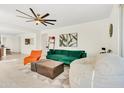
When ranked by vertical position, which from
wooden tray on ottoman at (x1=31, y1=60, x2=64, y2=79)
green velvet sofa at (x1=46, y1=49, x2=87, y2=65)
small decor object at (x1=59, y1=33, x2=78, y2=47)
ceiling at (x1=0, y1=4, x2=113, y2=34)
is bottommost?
wooden tray on ottoman at (x1=31, y1=60, x2=64, y2=79)

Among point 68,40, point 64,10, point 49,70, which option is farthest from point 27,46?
point 49,70

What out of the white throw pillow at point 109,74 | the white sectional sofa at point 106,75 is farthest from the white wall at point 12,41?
the white throw pillow at point 109,74

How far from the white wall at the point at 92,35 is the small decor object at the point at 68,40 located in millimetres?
213

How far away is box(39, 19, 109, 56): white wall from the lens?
15.3ft

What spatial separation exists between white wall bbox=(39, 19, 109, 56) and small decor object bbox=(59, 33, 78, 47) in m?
0.21

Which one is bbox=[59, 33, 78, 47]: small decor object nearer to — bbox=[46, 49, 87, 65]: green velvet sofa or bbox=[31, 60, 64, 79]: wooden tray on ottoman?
bbox=[46, 49, 87, 65]: green velvet sofa

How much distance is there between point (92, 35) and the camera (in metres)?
5.13

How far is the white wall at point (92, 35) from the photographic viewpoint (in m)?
4.66

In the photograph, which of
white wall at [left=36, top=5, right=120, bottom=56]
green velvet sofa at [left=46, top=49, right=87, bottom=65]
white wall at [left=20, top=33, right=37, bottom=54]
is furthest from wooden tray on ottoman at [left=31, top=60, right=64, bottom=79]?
white wall at [left=20, top=33, right=37, bottom=54]

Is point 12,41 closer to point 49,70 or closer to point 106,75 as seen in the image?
point 49,70

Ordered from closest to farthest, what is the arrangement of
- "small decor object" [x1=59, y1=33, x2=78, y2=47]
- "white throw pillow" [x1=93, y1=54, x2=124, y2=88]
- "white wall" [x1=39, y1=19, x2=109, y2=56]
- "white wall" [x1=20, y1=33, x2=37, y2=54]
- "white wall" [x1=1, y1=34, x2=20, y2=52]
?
"white throw pillow" [x1=93, y1=54, x2=124, y2=88] < "white wall" [x1=39, y1=19, x2=109, y2=56] < "small decor object" [x1=59, y1=33, x2=78, y2=47] < "white wall" [x1=20, y1=33, x2=37, y2=54] < "white wall" [x1=1, y1=34, x2=20, y2=52]

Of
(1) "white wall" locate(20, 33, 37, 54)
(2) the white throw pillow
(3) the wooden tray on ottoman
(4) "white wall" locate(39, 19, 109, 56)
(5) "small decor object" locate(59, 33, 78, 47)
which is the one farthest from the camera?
(1) "white wall" locate(20, 33, 37, 54)
